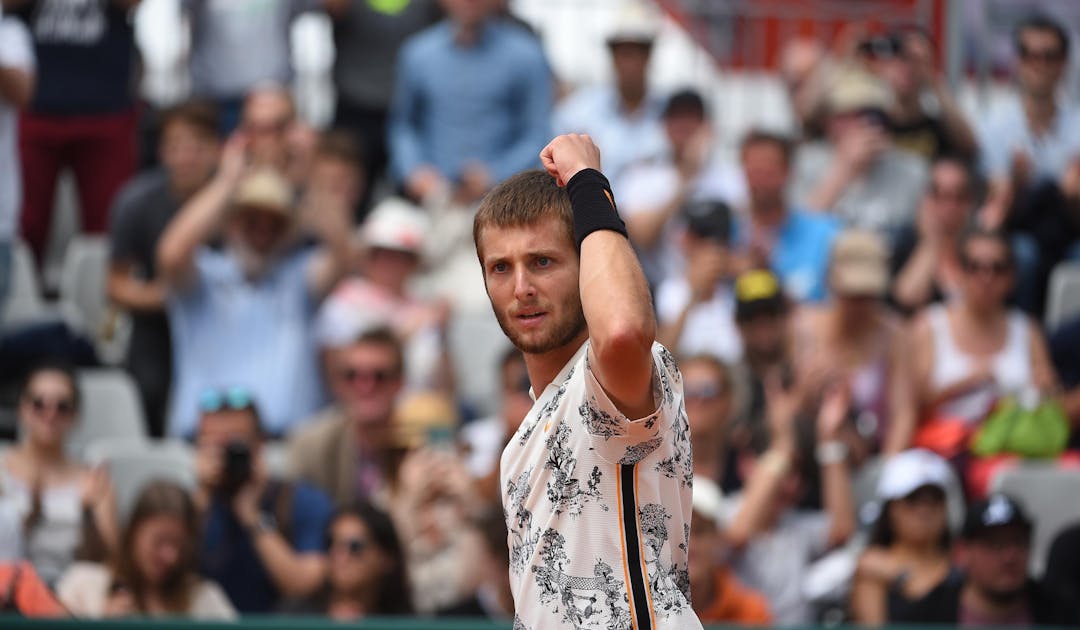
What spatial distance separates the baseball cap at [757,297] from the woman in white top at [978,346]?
2.48 ft

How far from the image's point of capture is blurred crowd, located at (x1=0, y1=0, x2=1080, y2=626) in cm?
695

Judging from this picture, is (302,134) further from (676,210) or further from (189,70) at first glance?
(676,210)

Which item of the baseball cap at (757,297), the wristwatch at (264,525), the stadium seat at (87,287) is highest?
the stadium seat at (87,287)

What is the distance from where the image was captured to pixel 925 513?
700 centimetres

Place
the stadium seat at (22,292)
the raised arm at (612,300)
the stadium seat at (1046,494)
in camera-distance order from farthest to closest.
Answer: the stadium seat at (22,292) → the stadium seat at (1046,494) → the raised arm at (612,300)

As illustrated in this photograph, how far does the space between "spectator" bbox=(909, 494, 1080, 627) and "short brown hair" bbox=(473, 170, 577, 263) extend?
409 centimetres

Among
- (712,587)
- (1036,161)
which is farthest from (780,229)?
(712,587)

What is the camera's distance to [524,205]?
10.3ft

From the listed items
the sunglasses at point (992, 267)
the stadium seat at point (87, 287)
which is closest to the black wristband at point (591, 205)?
the sunglasses at point (992, 267)

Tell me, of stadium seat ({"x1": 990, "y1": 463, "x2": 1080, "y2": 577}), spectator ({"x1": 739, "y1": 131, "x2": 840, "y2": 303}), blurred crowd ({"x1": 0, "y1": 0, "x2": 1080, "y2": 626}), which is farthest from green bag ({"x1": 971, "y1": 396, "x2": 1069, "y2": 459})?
spectator ({"x1": 739, "y1": 131, "x2": 840, "y2": 303})

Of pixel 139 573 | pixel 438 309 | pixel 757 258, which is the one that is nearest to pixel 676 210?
pixel 757 258

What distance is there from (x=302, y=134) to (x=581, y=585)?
681 centimetres

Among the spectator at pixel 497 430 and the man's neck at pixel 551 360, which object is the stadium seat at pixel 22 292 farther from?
the man's neck at pixel 551 360

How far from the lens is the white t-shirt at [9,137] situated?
836 centimetres
